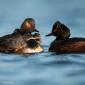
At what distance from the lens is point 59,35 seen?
23.3 meters

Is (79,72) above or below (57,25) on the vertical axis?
below

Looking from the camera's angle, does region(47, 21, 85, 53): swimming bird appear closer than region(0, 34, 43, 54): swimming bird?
Yes

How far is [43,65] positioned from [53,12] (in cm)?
1432

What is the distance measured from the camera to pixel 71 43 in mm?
21641

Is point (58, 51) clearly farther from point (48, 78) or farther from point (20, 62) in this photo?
point (48, 78)

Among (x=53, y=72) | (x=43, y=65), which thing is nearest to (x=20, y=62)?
(x=43, y=65)

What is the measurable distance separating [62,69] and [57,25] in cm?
573

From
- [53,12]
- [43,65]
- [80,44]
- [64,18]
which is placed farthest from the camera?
[53,12]

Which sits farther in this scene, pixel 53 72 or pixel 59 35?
pixel 59 35

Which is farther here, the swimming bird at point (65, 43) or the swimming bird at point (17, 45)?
the swimming bird at point (17, 45)

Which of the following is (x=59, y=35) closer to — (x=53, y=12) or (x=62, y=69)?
(x=62, y=69)

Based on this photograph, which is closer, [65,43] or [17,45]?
[17,45]

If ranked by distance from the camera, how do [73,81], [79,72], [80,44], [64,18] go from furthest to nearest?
1. [64,18]
2. [80,44]
3. [79,72]
4. [73,81]

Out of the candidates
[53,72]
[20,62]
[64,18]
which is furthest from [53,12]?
[53,72]
